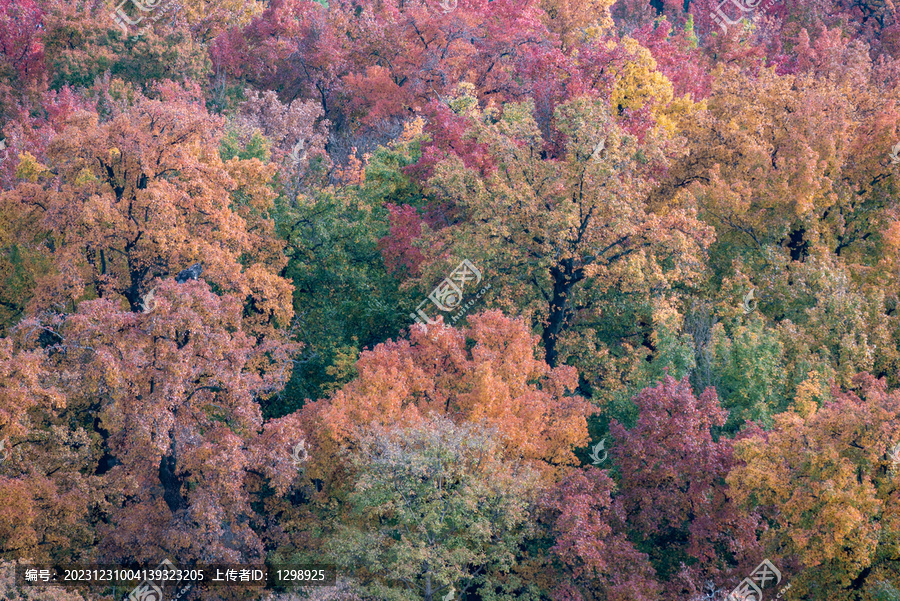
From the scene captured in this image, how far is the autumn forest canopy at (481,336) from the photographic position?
24938mm

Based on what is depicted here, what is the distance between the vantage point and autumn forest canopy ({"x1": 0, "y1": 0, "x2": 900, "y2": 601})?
2494cm

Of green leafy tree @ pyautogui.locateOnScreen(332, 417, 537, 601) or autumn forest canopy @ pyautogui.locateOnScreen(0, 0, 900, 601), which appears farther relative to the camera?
autumn forest canopy @ pyautogui.locateOnScreen(0, 0, 900, 601)

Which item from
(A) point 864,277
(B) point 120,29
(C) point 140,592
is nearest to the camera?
(C) point 140,592

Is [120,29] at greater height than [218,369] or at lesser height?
greater

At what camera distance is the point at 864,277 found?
125ft

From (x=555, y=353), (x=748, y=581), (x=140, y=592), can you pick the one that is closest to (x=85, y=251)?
(x=140, y=592)

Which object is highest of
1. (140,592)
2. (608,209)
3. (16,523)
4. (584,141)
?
(584,141)

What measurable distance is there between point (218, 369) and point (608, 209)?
1502 cm

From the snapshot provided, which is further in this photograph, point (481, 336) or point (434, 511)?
point (481, 336)

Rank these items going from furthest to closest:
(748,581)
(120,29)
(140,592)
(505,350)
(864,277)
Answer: (120,29) → (864,277) → (505,350) → (140,592) → (748,581)

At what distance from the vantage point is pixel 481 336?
29578mm

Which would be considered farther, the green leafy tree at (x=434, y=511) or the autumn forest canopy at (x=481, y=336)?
the autumn forest canopy at (x=481, y=336)

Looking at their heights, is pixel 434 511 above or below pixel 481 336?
below

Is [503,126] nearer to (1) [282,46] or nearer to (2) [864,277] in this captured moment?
(2) [864,277]
